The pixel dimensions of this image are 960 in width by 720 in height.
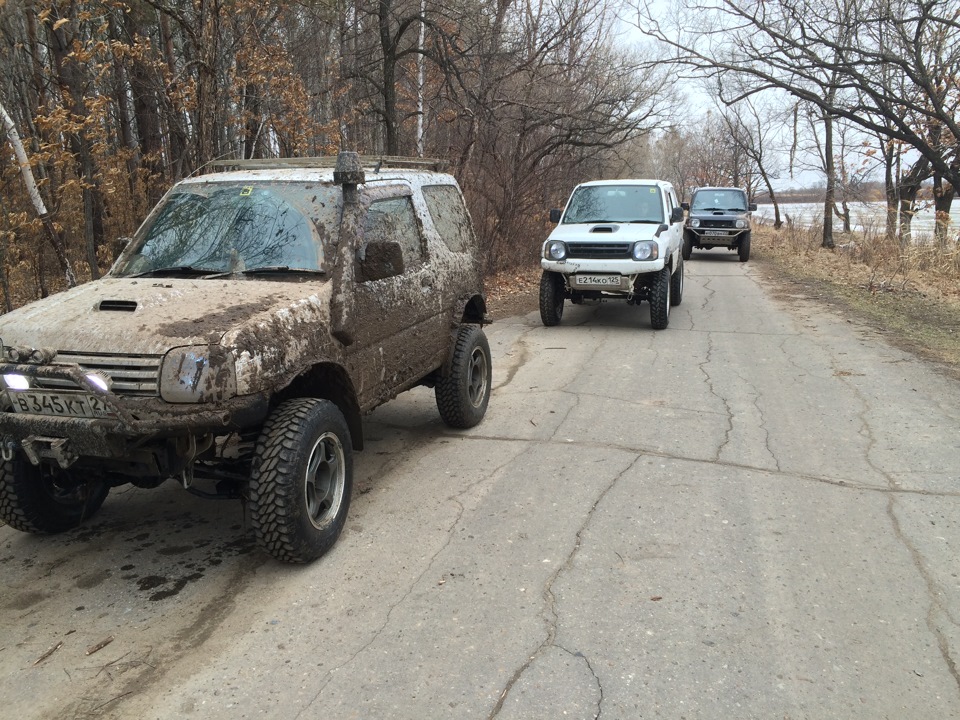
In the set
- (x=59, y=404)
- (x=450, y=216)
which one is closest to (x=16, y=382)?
(x=59, y=404)

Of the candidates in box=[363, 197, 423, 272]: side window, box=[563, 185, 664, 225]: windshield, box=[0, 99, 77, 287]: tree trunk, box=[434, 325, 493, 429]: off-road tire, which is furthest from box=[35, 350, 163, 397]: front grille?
box=[563, 185, 664, 225]: windshield

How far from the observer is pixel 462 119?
47.3ft

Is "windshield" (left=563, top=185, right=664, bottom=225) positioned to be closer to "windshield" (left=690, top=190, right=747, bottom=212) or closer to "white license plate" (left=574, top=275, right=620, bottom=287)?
"white license plate" (left=574, top=275, right=620, bottom=287)

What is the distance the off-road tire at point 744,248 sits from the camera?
68.6ft

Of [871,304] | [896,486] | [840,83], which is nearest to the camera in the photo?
[896,486]

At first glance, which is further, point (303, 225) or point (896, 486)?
point (896, 486)

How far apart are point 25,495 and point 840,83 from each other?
16.3 metres

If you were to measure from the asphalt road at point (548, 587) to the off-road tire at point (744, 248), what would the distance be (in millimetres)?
15570

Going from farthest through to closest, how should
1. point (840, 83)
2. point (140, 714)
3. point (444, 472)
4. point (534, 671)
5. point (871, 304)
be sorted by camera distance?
1. point (840, 83)
2. point (871, 304)
3. point (444, 472)
4. point (534, 671)
5. point (140, 714)

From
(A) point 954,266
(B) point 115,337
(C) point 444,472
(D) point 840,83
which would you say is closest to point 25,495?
(B) point 115,337

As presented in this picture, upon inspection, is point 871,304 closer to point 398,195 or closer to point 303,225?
point 398,195

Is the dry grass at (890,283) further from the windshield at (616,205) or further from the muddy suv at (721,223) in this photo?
the windshield at (616,205)

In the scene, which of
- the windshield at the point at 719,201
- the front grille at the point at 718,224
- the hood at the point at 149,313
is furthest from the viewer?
the windshield at the point at 719,201

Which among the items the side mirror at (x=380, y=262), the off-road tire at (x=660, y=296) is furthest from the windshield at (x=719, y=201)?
the side mirror at (x=380, y=262)
